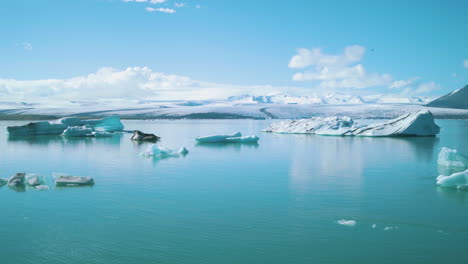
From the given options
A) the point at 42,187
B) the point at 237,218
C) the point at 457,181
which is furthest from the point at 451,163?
the point at 42,187

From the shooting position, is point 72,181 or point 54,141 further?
point 54,141

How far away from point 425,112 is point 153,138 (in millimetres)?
12886

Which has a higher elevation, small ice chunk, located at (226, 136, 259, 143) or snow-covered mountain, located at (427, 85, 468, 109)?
snow-covered mountain, located at (427, 85, 468, 109)

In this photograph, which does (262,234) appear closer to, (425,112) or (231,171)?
(231,171)

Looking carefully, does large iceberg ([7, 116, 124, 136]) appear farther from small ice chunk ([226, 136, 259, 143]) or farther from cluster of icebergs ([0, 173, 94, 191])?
cluster of icebergs ([0, 173, 94, 191])

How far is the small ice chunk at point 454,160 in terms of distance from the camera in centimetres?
837

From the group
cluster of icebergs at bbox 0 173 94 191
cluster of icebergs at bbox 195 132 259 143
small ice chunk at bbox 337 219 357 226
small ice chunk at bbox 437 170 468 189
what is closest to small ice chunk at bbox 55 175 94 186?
cluster of icebergs at bbox 0 173 94 191

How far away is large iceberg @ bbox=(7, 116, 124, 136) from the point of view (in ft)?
64.9

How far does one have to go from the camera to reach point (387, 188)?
21.4ft

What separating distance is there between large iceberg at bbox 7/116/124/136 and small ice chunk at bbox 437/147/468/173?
18.6 metres

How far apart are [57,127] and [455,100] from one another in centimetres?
9532

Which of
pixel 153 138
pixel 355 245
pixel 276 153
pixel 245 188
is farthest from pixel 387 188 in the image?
pixel 153 138

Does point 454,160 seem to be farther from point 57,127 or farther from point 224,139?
point 57,127

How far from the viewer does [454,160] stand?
8.54 metres
